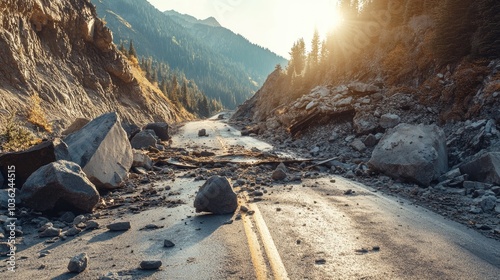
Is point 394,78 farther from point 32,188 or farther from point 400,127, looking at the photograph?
point 32,188

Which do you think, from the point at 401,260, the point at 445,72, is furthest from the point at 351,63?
the point at 401,260

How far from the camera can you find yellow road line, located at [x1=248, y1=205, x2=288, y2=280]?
4262 millimetres

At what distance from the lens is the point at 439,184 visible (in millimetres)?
9781

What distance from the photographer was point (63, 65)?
99.8ft

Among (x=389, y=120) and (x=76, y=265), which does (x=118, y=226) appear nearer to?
(x=76, y=265)

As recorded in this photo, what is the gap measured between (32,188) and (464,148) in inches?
534

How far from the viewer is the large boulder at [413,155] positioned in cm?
994

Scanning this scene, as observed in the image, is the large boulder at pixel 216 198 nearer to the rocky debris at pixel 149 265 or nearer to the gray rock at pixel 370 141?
the rocky debris at pixel 149 265

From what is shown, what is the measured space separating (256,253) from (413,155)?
24.5 feet

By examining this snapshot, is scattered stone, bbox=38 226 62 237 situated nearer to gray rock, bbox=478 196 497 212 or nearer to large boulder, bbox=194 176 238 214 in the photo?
large boulder, bbox=194 176 238 214

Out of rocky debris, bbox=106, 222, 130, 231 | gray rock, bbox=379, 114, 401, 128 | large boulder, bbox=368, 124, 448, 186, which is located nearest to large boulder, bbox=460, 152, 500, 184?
large boulder, bbox=368, 124, 448, 186

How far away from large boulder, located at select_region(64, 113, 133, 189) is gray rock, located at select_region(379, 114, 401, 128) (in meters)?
12.7

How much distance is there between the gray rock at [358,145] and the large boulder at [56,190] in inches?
493

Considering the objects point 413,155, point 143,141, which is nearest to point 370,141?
point 413,155
